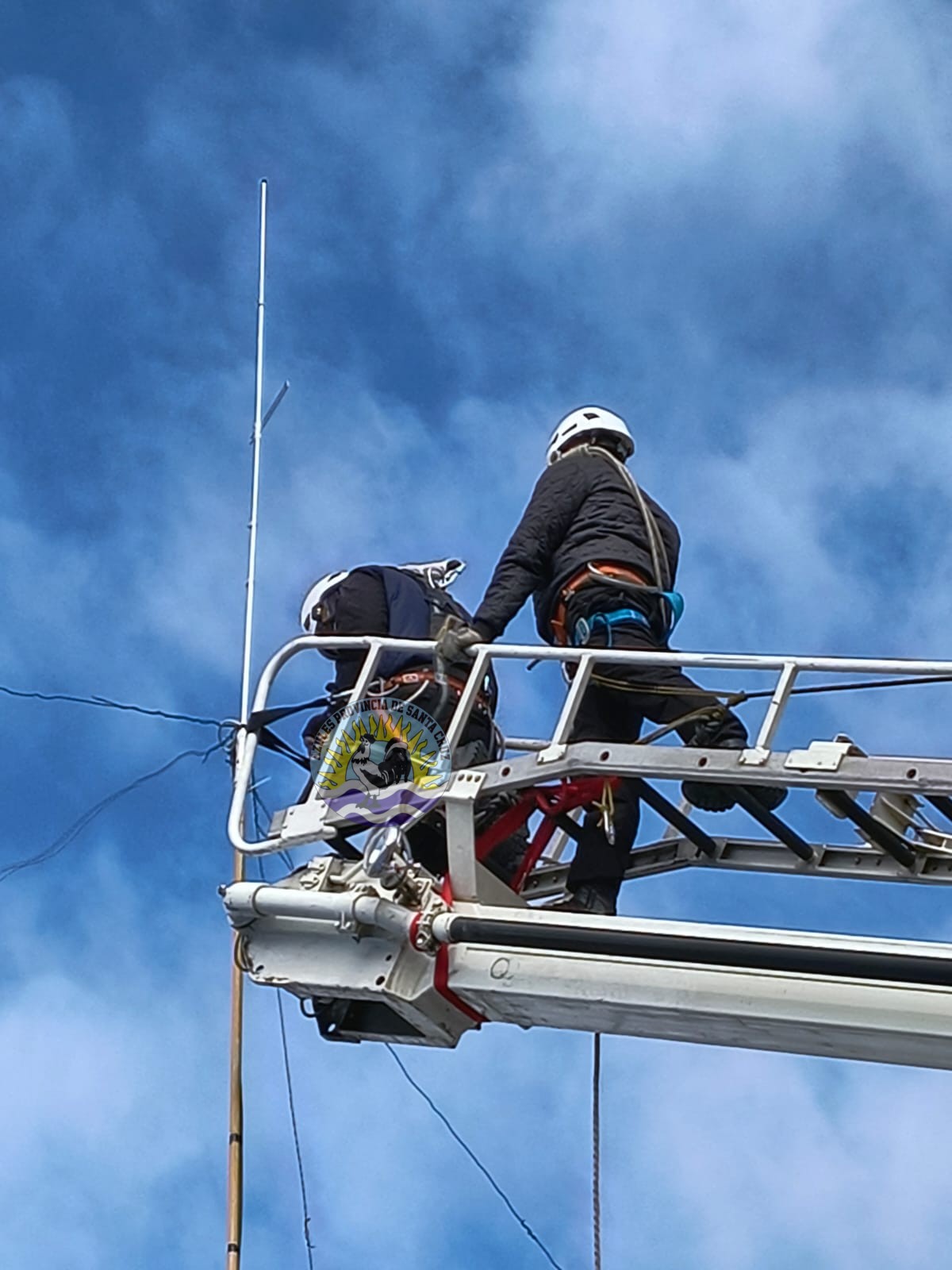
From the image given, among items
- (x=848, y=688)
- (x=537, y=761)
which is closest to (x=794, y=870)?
(x=848, y=688)

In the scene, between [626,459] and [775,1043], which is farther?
[626,459]

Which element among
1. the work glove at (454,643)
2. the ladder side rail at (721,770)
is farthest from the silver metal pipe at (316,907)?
the work glove at (454,643)

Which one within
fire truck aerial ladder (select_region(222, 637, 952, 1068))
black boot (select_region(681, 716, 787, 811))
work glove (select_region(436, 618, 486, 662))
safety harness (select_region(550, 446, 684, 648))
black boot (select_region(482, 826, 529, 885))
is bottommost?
fire truck aerial ladder (select_region(222, 637, 952, 1068))

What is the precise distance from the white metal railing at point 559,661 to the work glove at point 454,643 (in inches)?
2.3

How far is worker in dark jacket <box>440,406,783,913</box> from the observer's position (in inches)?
272

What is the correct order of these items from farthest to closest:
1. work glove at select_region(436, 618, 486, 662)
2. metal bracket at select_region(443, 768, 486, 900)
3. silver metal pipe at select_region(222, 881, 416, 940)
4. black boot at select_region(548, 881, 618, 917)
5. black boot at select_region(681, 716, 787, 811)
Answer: black boot at select_region(548, 881, 618, 917) → work glove at select_region(436, 618, 486, 662) → black boot at select_region(681, 716, 787, 811) → metal bracket at select_region(443, 768, 486, 900) → silver metal pipe at select_region(222, 881, 416, 940)

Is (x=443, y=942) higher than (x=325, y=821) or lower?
lower

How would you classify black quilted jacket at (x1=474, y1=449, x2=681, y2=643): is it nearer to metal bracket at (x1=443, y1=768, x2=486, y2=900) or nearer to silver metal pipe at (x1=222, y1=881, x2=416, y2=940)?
metal bracket at (x1=443, y1=768, x2=486, y2=900)

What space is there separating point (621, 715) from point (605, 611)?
1.45 feet

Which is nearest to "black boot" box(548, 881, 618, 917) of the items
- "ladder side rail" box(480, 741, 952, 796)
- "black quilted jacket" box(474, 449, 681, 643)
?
"ladder side rail" box(480, 741, 952, 796)

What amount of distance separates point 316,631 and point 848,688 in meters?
2.53

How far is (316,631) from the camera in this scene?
26.0ft

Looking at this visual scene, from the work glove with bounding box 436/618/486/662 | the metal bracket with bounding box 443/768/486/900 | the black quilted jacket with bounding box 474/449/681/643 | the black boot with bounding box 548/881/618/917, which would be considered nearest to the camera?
the metal bracket with bounding box 443/768/486/900

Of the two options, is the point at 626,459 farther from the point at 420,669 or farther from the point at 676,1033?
the point at 676,1033
